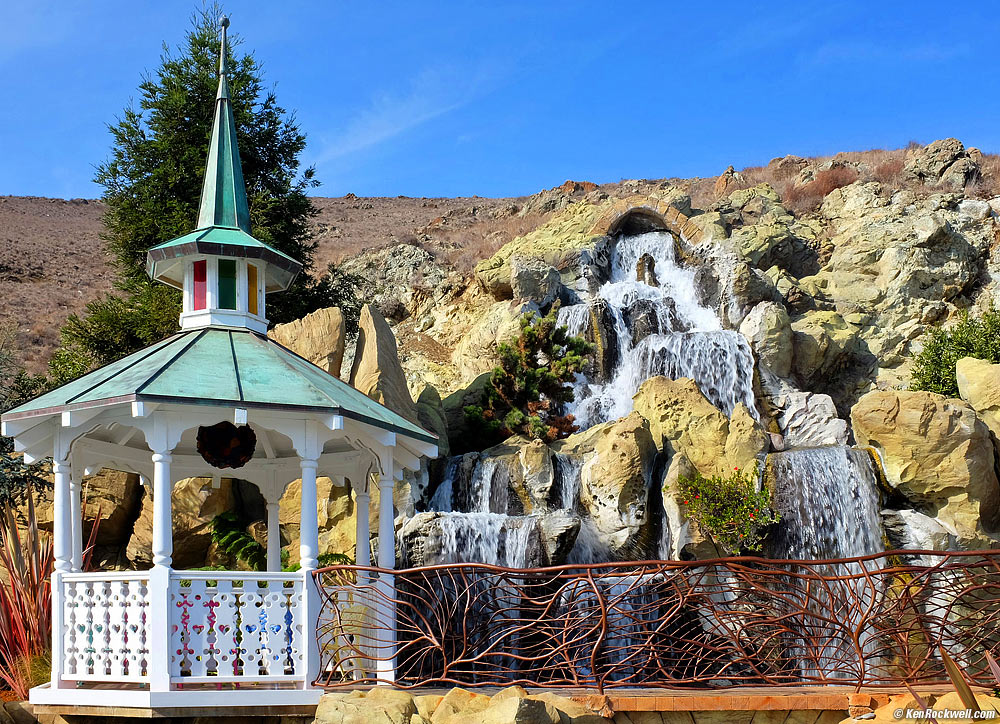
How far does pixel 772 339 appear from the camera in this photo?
21.9 m

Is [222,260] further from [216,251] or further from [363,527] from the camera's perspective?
[363,527]

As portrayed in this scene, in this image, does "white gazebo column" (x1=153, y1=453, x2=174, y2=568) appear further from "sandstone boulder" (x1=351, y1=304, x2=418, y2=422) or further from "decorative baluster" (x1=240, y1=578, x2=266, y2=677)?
"sandstone boulder" (x1=351, y1=304, x2=418, y2=422)

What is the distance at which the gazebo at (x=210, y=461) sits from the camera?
9.19 m

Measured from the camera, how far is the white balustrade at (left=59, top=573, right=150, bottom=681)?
9.25m

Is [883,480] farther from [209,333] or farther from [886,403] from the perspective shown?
[209,333]

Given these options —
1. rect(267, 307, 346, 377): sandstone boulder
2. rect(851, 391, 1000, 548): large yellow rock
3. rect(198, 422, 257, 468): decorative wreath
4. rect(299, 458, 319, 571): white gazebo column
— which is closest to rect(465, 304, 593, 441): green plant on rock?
rect(267, 307, 346, 377): sandstone boulder

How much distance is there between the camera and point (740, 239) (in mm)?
26672

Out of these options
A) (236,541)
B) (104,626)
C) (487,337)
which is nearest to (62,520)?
(104,626)

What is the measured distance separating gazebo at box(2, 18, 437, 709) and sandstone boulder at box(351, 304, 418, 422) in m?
5.05

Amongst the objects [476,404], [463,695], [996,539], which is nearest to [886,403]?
[996,539]

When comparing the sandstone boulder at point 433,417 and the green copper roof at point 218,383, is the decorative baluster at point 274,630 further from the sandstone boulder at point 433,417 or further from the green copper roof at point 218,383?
the sandstone boulder at point 433,417

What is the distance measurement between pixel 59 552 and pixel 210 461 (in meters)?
1.77

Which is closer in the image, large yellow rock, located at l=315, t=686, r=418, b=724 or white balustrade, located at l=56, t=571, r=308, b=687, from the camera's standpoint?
large yellow rock, located at l=315, t=686, r=418, b=724

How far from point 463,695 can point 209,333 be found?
5.30 m
